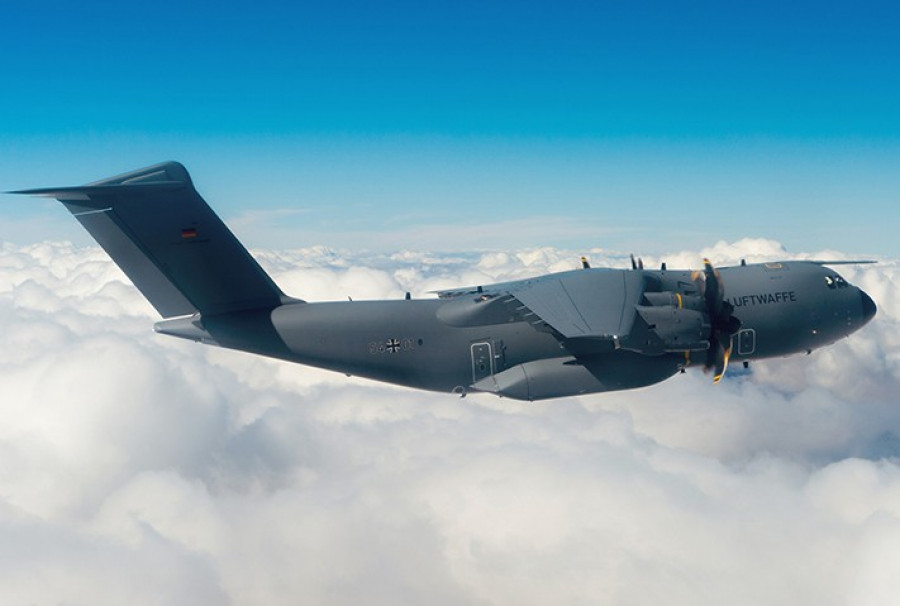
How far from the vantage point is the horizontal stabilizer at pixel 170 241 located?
13094 mm

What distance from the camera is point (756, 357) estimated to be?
17.1 meters

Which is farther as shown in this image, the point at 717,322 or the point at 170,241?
the point at 717,322

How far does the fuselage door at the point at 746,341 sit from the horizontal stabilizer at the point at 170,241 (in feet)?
45.0

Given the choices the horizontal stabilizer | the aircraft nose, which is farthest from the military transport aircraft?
the aircraft nose

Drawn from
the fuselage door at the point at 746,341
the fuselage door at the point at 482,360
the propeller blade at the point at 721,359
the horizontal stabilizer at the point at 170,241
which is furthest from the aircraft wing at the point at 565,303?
the horizontal stabilizer at the point at 170,241

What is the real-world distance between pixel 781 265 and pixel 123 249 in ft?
61.9

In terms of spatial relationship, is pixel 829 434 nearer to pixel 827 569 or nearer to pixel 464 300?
pixel 827 569

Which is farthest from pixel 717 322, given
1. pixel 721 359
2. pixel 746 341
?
pixel 746 341

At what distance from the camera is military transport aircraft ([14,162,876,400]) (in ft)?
45.4

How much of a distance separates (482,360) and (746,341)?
786 cm

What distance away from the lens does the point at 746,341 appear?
16.7 meters

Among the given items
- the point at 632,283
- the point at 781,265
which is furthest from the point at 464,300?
the point at 781,265

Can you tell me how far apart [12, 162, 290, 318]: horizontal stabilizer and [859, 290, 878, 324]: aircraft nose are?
1861 cm

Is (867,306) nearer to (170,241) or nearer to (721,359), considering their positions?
(721,359)
